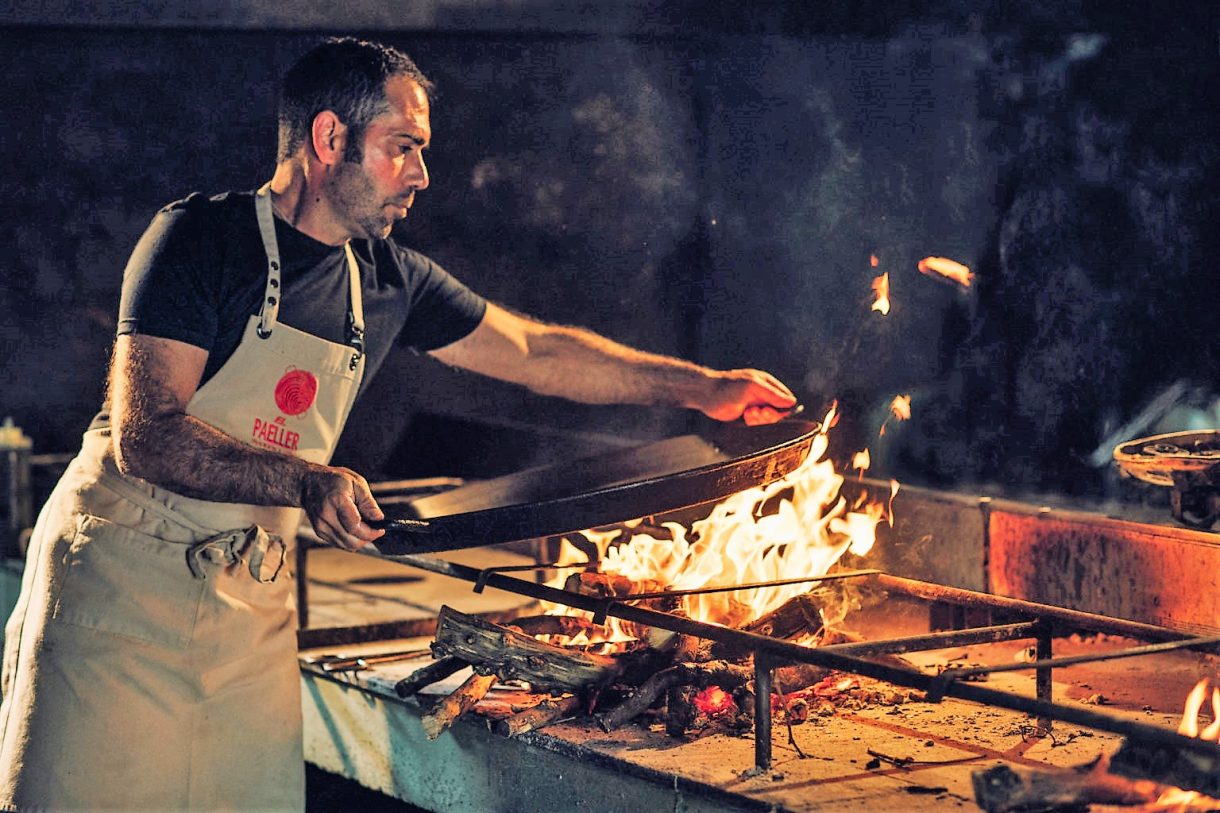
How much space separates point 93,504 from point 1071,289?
3132mm

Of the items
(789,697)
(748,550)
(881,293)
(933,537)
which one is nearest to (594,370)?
(748,550)

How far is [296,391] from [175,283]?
0.41 m

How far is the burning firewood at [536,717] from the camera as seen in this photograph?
352cm

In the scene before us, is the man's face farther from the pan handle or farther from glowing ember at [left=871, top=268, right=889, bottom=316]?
glowing ember at [left=871, top=268, right=889, bottom=316]

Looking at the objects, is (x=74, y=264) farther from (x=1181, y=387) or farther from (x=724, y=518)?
(x=1181, y=387)

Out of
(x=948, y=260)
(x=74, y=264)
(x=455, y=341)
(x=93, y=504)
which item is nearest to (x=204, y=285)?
(x=93, y=504)

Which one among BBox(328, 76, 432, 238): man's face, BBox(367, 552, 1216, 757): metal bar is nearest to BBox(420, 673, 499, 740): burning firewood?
BBox(367, 552, 1216, 757): metal bar

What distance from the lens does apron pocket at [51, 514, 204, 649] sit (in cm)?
336

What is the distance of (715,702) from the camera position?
11.5 ft

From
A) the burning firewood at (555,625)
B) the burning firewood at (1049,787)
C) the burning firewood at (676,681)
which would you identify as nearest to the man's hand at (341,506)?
the burning firewood at (676,681)

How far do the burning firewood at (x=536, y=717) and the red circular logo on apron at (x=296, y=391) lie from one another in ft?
2.99

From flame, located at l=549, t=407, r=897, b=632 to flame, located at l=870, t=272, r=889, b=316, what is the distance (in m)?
0.94

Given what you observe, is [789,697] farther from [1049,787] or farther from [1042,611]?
[1049,787]

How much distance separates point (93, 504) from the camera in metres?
3.40
